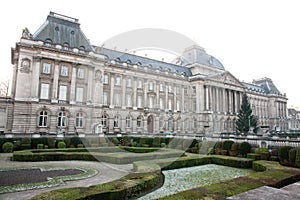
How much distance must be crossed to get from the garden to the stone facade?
726 centimetres

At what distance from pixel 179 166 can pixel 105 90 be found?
2713cm

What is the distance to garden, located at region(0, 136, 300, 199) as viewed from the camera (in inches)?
292

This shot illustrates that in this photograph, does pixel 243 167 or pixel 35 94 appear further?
pixel 35 94

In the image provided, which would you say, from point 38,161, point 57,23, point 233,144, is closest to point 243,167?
point 233,144

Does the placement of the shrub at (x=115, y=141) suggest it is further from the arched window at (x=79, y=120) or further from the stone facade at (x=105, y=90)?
the arched window at (x=79, y=120)

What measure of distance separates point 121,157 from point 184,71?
134ft

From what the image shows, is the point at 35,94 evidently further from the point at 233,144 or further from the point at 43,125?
the point at 233,144

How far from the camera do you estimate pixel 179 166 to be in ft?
50.2

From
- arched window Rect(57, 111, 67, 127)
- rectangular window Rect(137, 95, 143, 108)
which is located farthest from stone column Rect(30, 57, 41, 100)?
rectangular window Rect(137, 95, 143, 108)

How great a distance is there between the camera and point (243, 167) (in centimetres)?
1552

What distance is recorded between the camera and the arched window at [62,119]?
31994mm

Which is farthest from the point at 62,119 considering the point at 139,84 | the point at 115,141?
the point at 139,84

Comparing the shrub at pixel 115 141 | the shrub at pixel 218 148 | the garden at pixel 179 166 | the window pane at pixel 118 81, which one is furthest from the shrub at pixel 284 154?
the window pane at pixel 118 81

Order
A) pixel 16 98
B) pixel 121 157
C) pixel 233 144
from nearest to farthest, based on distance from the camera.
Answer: pixel 121 157, pixel 233 144, pixel 16 98
